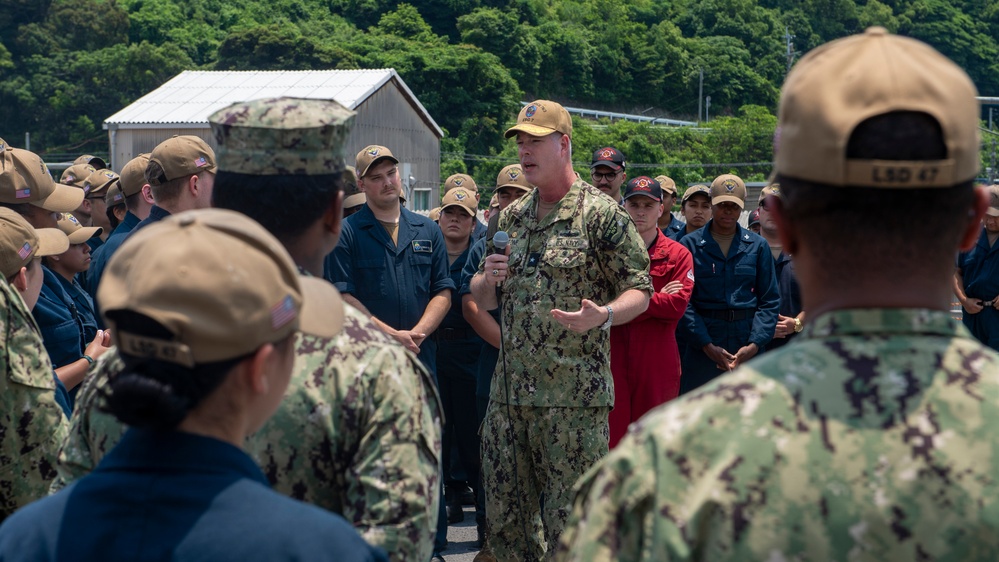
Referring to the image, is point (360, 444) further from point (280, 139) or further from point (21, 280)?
point (21, 280)

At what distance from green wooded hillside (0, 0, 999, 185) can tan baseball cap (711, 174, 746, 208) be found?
214ft

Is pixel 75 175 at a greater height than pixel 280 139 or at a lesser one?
lesser

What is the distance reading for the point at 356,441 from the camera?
2.25 m

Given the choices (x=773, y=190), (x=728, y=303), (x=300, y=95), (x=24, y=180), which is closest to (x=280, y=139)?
(x=24, y=180)

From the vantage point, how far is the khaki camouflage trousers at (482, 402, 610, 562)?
5.34 meters

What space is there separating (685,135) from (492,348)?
83.6m

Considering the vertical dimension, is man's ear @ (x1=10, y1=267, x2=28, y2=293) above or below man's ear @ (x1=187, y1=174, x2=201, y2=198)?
below

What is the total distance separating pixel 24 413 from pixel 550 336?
2.56 meters

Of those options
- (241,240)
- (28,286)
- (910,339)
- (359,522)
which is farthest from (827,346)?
(28,286)

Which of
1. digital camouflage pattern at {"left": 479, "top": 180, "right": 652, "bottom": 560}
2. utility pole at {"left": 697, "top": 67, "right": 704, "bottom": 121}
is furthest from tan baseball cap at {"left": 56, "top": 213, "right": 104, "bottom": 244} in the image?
utility pole at {"left": 697, "top": 67, "right": 704, "bottom": 121}

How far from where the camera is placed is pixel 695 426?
1.55 metres

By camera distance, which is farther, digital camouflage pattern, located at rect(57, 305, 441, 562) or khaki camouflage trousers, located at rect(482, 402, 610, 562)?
khaki camouflage trousers, located at rect(482, 402, 610, 562)

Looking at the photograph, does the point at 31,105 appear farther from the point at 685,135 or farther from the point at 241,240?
the point at 241,240

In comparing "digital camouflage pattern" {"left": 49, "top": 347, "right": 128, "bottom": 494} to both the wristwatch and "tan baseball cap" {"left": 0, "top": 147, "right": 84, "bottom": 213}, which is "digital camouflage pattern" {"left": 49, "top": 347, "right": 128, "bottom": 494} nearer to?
the wristwatch
